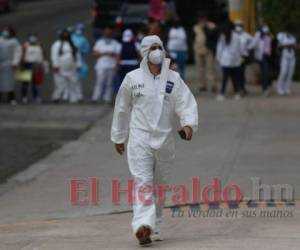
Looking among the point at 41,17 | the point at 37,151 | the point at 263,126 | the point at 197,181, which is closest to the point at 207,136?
the point at 263,126

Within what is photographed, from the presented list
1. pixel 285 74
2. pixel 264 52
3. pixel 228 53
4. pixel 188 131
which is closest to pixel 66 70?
pixel 228 53

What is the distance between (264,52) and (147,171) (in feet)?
45.7

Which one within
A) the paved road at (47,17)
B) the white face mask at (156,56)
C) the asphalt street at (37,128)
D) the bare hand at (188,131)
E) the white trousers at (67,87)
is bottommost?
the asphalt street at (37,128)

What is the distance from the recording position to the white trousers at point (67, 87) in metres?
21.5

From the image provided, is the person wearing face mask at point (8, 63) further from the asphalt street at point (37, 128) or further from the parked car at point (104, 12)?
the parked car at point (104, 12)

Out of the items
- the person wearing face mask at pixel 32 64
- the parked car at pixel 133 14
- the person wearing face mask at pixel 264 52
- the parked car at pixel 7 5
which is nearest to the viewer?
the person wearing face mask at pixel 32 64

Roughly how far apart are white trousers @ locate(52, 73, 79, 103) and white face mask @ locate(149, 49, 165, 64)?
12467 mm

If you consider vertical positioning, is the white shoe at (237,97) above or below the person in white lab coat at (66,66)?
below

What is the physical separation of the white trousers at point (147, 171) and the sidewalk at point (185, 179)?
0.32 metres

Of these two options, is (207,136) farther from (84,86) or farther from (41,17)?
(41,17)

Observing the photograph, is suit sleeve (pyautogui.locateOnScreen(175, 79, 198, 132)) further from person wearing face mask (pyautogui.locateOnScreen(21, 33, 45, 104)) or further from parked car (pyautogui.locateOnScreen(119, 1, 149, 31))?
parked car (pyautogui.locateOnScreen(119, 1, 149, 31))

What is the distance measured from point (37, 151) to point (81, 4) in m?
33.3

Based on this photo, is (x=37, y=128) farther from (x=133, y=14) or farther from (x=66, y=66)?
(x=133, y=14)

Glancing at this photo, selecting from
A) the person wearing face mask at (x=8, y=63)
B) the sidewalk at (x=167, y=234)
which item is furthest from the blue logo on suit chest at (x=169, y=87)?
the person wearing face mask at (x=8, y=63)
